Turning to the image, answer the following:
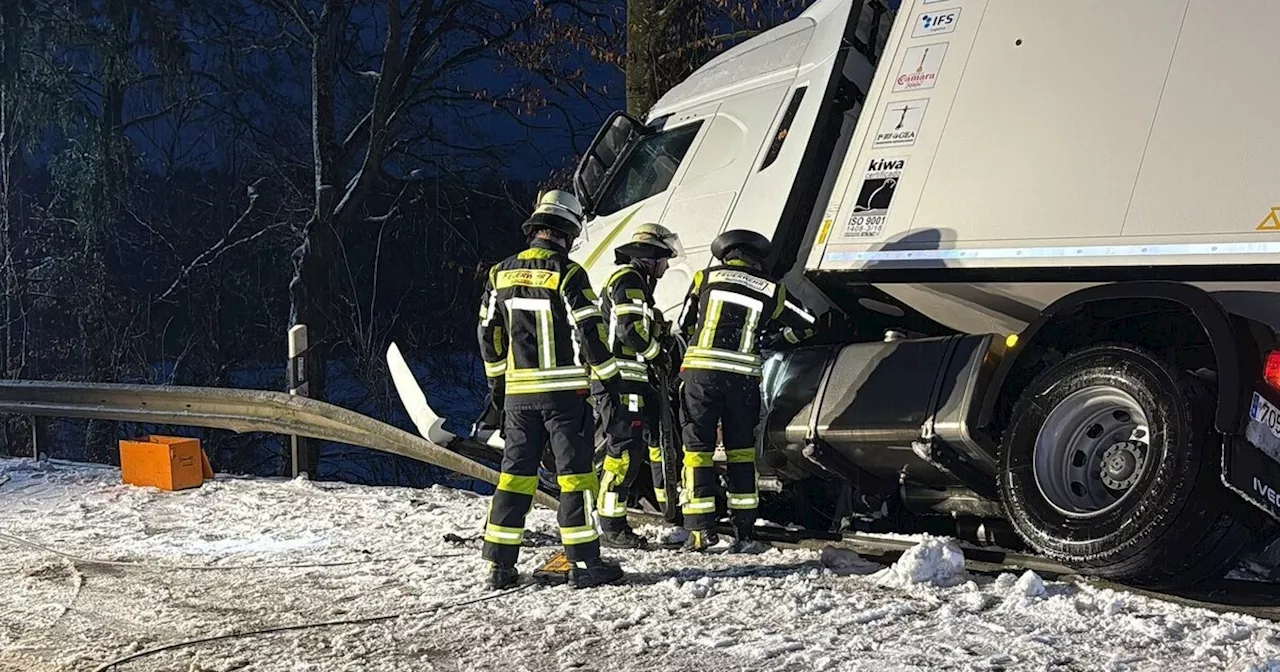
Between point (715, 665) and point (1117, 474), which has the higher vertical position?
point (1117, 474)

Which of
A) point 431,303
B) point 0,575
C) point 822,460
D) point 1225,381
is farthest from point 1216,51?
point 431,303

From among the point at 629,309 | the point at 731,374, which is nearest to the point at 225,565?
the point at 629,309

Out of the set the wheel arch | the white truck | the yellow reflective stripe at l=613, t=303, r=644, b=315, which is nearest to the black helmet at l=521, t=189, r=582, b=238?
the yellow reflective stripe at l=613, t=303, r=644, b=315

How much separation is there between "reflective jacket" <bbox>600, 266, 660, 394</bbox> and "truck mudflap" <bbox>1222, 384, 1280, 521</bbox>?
10.1ft

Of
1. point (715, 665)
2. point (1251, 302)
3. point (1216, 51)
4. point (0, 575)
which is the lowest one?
point (0, 575)

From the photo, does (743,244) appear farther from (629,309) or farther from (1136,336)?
(1136,336)

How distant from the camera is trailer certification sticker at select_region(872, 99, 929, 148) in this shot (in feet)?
18.0

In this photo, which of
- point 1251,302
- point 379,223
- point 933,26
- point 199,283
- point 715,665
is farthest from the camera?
point 199,283

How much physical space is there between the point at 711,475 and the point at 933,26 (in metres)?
2.57

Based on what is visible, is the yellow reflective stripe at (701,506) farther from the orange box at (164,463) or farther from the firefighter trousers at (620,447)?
the orange box at (164,463)

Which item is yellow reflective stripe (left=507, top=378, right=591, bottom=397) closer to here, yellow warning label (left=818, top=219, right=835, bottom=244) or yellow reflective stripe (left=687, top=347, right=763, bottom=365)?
yellow reflective stripe (left=687, top=347, right=763, bottom=365)

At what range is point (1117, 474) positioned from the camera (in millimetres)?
4730

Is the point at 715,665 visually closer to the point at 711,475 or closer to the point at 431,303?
the point at 711,475

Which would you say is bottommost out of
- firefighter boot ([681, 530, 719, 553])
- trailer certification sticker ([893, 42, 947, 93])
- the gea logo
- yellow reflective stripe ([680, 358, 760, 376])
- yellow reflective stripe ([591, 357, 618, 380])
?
firefighter boot ([681, 530, 719, 553])
